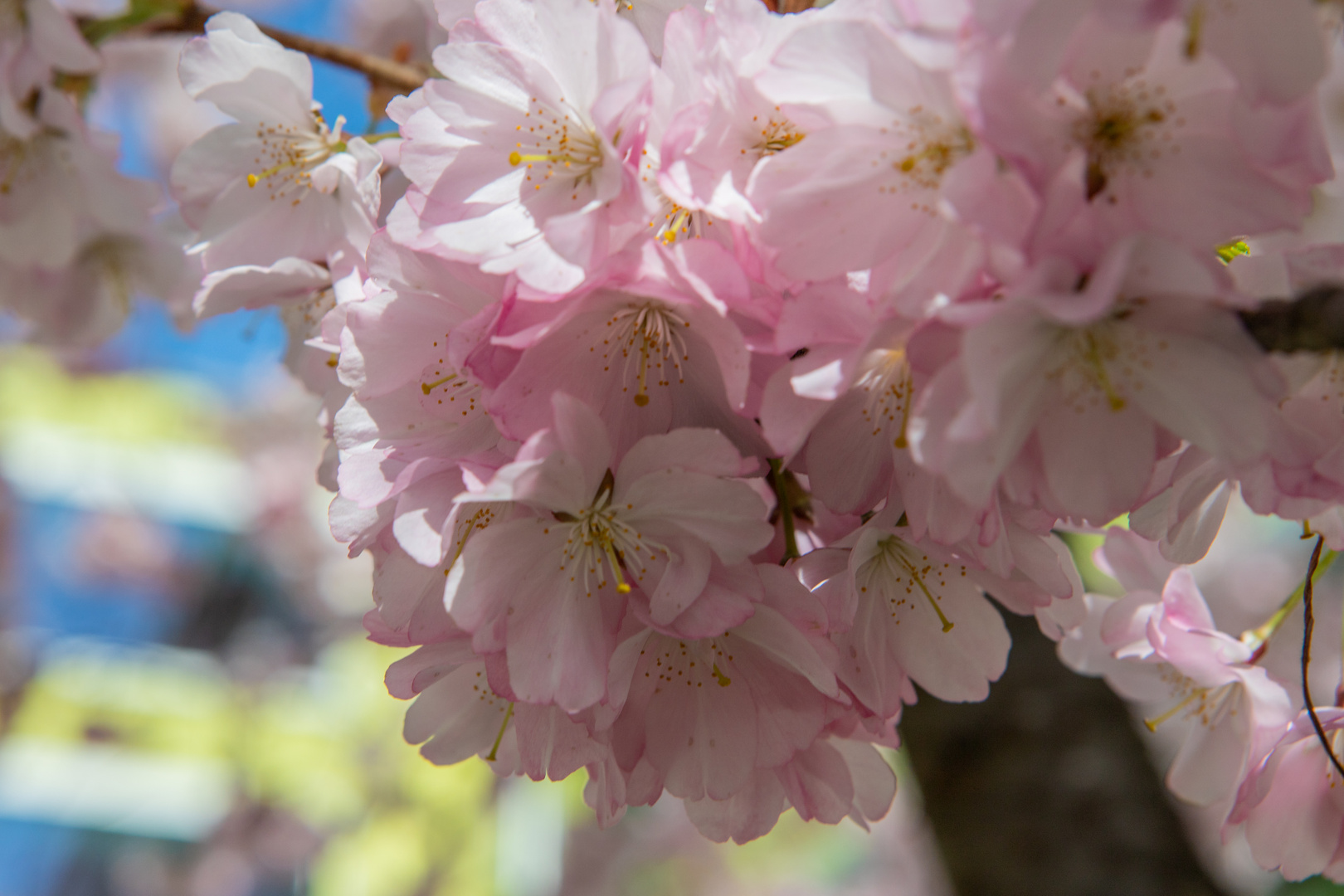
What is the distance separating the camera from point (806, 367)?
1.43 ft

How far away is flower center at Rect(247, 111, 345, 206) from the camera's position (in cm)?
75

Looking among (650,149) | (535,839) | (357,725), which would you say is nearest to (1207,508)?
(650,149)

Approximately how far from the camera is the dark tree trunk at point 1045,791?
4.13ft

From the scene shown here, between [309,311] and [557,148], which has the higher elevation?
[557,148]

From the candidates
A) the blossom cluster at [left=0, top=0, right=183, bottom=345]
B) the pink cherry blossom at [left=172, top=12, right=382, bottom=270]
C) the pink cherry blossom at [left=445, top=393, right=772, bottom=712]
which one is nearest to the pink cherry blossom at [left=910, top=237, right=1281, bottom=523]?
the pink cherry blossom at [left=445, top=393, right=772, bottom=712]

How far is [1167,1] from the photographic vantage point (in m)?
0.36

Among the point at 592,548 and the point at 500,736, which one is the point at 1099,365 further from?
the point at 500,736

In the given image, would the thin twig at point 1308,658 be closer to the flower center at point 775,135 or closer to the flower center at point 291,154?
the flower center at point 775,135

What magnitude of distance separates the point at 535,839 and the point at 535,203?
4.60 meters

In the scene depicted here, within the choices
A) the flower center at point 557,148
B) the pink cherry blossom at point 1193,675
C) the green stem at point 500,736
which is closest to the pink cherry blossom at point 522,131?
the flower center at point 557,148

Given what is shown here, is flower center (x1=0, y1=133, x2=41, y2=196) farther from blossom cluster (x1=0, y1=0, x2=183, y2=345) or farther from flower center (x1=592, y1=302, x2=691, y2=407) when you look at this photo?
flower center (x1=592, y1=302, x2=691, y2=407)

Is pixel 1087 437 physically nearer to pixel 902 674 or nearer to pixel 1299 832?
pixel 902 674

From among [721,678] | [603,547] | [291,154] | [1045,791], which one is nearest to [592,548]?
[603,547]

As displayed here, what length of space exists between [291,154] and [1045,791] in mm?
1303
